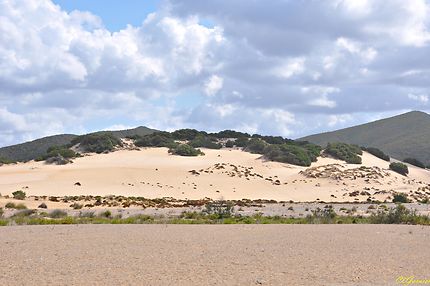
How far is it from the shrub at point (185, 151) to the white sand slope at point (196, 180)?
1790mm

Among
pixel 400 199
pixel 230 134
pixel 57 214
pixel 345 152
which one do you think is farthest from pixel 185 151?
pixel 57 214

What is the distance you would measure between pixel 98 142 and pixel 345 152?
98.0ft

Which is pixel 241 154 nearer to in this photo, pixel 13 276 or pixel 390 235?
pixel 390 235

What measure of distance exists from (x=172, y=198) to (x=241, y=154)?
2750 centimetres

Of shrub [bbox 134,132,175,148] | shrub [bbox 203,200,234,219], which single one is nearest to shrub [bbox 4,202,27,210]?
shrub [bbox 203,200,234,219]

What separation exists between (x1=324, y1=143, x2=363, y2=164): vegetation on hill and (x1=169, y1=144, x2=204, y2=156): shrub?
15756 mm

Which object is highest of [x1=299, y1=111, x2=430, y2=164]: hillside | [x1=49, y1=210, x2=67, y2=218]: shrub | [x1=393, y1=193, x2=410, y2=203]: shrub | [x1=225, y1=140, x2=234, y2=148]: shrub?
[x1=299, y1=111, x2=430, y2=164]: hillside

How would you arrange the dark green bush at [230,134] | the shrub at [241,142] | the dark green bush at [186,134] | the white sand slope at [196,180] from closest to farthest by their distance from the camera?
the white sand slope at [196,180] < the shrub at [241,142] < the dark green bush at [186,134] < the dark green bush at [230,134]

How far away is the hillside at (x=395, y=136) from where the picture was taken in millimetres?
124375

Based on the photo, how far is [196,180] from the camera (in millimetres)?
56906

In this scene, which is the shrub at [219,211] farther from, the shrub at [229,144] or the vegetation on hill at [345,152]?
the shrub at [229,144]

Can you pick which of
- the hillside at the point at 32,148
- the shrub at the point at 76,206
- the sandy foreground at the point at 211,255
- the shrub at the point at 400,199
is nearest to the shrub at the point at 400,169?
the shrub at the point at 400,199

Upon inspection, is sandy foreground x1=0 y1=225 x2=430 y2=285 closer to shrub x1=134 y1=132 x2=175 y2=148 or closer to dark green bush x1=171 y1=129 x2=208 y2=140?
shrub x1=134 y1=132 x2=175 y2=148

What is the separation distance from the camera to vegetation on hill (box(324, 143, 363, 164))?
7177cm
